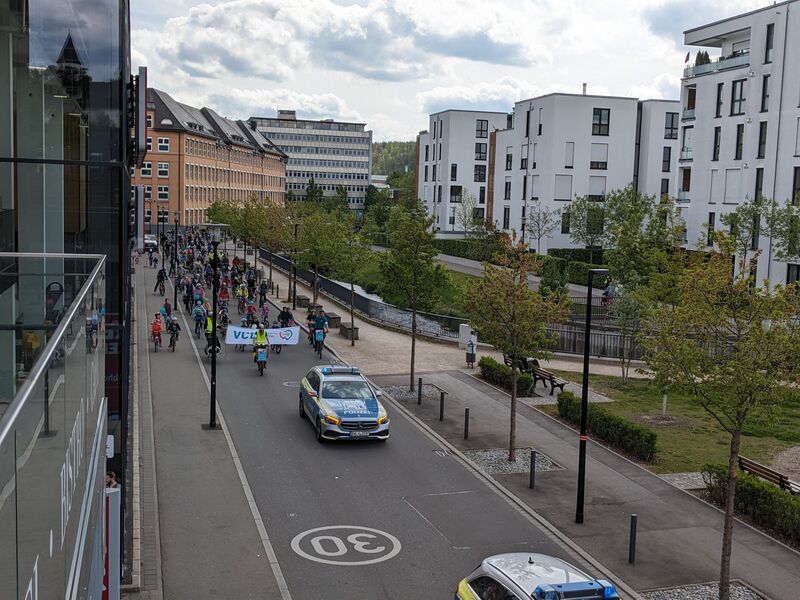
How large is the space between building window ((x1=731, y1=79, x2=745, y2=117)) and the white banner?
32223 millimetres

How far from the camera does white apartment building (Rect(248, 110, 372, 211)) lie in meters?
187

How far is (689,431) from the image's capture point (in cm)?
2273

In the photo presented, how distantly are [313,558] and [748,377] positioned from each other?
23.8 feet

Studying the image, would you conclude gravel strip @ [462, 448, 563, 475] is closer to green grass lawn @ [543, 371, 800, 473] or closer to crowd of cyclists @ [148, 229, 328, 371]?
green grass lawn @ [543, 371, 800, 473]

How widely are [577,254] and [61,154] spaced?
60.2 meters

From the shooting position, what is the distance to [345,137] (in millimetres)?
190250

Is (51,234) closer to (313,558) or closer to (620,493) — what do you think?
(313,558)

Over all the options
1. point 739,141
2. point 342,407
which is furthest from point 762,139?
point 342,407

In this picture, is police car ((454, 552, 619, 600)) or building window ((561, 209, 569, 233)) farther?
building window ((561, 209, 569, 233))

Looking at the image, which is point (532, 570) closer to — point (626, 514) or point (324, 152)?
point (626, 514)

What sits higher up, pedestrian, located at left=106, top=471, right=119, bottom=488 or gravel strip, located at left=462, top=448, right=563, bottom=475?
pedestrian, located at left=106, top=471, right=119, bottom=488

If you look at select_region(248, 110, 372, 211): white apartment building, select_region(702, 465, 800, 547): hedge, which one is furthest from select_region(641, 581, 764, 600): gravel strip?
select_region(248, 110, 372, 211): white apartment building

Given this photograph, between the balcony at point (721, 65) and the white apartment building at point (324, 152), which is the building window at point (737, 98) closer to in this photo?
the balcony at point (721, 65)

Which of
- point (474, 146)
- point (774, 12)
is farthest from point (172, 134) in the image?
point (774, 12)
